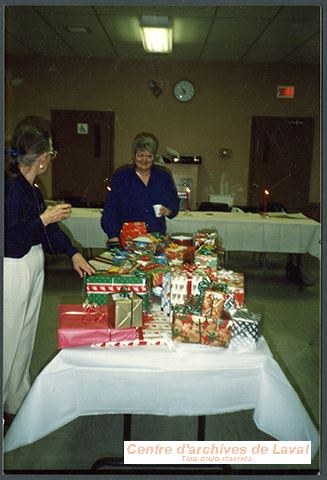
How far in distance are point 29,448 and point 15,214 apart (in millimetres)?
1110

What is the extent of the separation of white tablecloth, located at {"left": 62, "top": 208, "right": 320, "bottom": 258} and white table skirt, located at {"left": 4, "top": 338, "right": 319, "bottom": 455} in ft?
11.3

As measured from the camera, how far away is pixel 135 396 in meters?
1.60

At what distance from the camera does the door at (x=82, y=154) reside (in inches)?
309

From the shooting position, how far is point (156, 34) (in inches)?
229

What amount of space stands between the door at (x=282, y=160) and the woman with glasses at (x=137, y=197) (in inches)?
189

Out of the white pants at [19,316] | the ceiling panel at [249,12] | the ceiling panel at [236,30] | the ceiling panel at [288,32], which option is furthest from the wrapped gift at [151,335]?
the ceiling panel at [288,32]

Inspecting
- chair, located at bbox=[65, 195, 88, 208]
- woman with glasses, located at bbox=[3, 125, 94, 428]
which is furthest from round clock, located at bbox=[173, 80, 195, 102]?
woman with glasses, located at bbox=[3, 125, 94, 428]

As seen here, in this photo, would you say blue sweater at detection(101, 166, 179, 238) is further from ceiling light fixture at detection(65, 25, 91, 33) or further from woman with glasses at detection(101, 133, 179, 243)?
ceiling light fixture at detection(65, 25, 91, 33)

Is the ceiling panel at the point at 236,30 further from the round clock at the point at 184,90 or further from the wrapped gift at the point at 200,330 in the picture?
the wrapped gift at the point at 200,330

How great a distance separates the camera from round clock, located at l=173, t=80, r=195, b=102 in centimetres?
765

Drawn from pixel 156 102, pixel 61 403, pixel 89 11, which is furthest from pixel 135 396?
pixel 156 102

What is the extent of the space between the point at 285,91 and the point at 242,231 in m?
3.74

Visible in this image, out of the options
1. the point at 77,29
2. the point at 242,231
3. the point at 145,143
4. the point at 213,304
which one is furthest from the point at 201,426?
the point at 77,29

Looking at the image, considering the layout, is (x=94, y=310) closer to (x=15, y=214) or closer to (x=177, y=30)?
(x=15, y=214)
